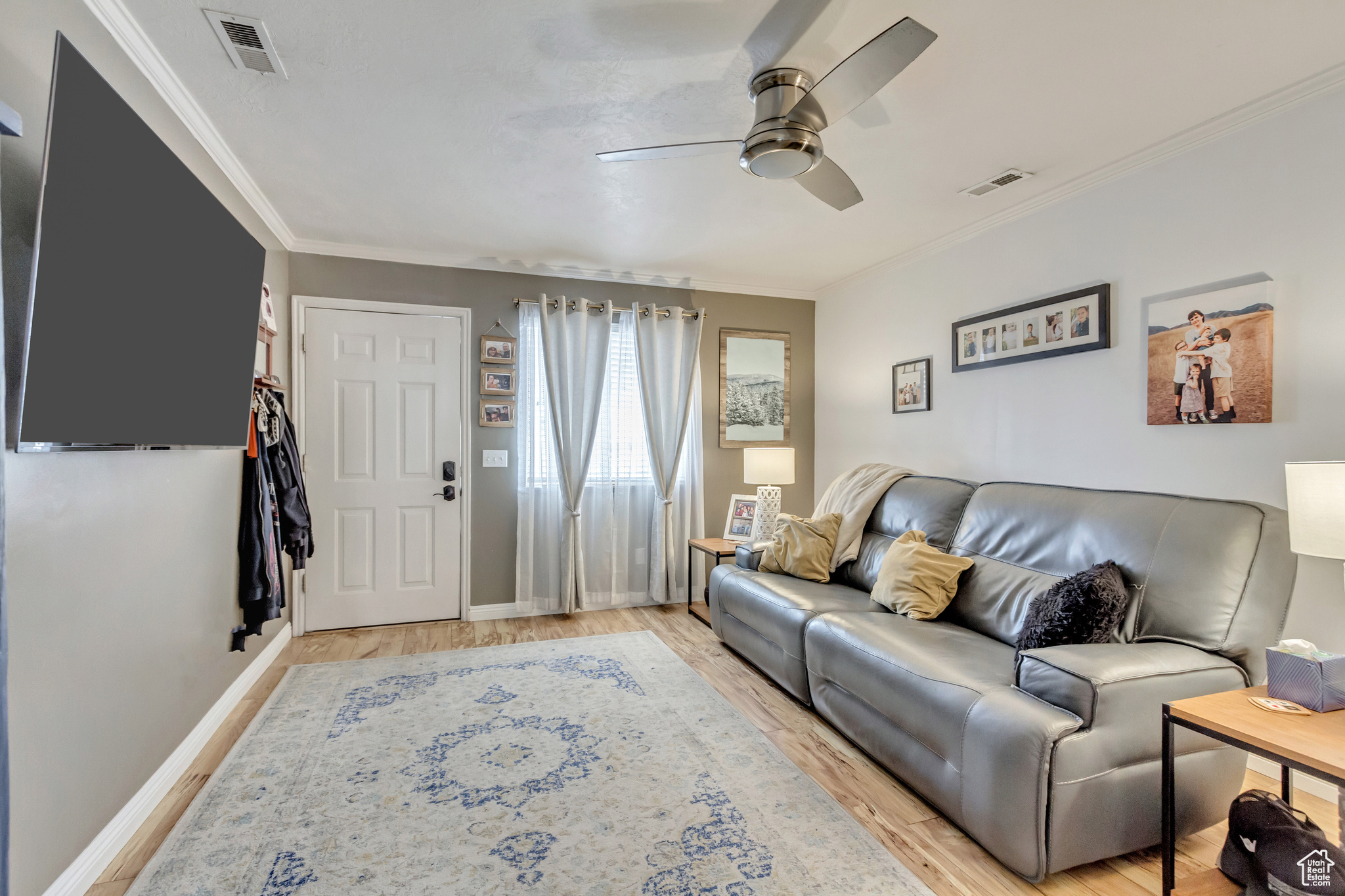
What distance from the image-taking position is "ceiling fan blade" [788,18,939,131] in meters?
1.48

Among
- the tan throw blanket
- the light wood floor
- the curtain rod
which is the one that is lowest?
the light wood floor

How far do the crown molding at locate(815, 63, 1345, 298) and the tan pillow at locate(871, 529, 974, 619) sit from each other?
176 centimetres

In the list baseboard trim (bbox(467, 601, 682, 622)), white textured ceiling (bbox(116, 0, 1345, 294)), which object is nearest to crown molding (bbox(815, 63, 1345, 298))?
white textured ceiling (bbox(116, 0, 1345, 294))

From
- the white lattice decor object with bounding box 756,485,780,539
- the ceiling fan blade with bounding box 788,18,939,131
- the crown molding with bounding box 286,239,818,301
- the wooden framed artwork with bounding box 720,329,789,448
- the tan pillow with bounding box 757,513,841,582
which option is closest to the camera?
the ceiling fan blade with bounding box 788,18,939,131

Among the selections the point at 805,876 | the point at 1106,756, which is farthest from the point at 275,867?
the point at 1106,756

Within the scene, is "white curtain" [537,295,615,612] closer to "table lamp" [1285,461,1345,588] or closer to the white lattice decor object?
the white lattice decor object

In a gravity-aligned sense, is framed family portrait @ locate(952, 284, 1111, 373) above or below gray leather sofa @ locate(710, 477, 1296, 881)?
above

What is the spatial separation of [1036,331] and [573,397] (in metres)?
2.72

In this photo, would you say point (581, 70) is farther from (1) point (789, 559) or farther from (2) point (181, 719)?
(2) point (181, 719)

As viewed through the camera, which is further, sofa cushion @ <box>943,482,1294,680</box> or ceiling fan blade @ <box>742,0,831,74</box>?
sofa cushion @ <box>943,482,1294,680</box>

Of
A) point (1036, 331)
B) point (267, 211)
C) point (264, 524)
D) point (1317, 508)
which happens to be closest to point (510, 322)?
point (267, 211)

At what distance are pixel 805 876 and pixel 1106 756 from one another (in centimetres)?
86

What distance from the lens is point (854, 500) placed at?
3598mm

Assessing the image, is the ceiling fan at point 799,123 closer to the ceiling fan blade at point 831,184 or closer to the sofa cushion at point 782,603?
the ceiling fan blade at point 831,184
